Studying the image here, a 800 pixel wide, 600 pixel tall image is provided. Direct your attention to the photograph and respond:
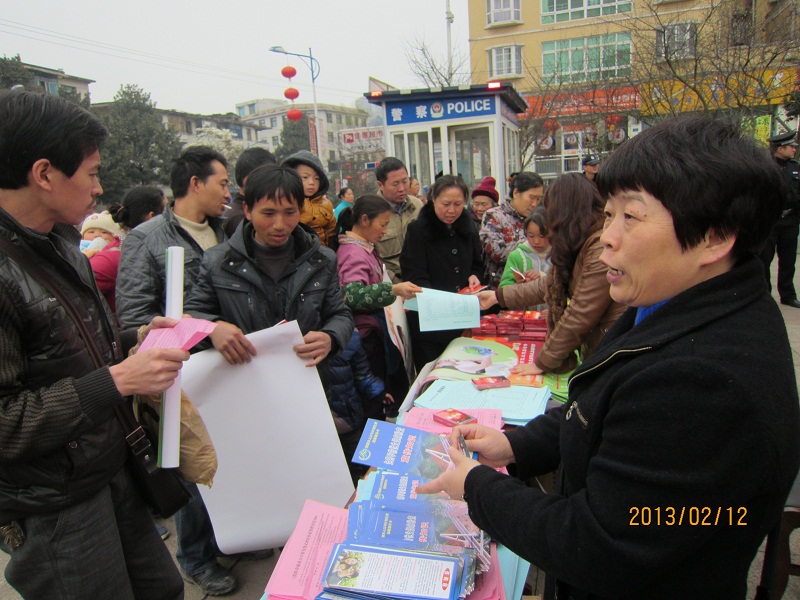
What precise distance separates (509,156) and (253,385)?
8.82 m

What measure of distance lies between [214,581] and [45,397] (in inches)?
60.9

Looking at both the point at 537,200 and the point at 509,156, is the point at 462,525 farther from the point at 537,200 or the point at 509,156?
the point at 509,156

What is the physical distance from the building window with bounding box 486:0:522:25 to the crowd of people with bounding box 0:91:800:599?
3112 cm

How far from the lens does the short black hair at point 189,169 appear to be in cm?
263

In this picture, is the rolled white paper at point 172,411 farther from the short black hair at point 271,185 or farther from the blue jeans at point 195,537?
the blue jeans at point 195,537

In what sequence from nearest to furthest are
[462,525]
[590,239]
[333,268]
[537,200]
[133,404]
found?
[462,525]
[133,404]
[590,239]
[333,268]
[537,200]

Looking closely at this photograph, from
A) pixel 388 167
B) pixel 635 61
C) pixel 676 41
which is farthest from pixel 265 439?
pixel 635 61

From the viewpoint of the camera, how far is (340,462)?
2.11 m

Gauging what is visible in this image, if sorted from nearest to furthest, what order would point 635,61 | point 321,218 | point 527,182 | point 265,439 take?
point 265,439 < point 321,218 < point 527,182 < point 635,61

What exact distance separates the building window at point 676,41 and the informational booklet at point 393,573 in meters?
10.7

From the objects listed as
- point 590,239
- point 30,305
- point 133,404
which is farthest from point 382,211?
point 30,305

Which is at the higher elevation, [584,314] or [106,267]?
[106,267]

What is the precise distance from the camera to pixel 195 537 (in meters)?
2.39

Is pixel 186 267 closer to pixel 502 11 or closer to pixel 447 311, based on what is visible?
pixel 447 311
